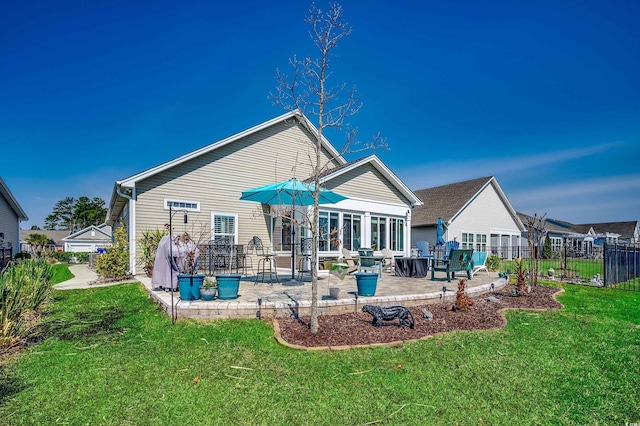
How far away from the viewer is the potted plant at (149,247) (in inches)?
468

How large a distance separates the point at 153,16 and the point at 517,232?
29.6m

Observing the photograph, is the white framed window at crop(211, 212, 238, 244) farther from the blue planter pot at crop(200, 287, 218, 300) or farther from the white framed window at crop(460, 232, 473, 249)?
the white framed window at crop(460, 232, 473, 249)

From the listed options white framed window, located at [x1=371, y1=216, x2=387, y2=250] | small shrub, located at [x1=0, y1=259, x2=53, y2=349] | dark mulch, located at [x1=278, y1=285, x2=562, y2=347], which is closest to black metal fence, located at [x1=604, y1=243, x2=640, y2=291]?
dark mulch, located at [x1=278, y1=285, x2=562, y2=347]

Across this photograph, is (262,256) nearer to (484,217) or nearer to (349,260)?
(349,260)

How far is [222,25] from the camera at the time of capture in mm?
13242

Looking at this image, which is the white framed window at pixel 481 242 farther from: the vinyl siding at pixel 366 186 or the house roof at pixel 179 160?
the house roof at pixel 179 160

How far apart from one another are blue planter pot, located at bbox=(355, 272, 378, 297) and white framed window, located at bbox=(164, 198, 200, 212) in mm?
8186

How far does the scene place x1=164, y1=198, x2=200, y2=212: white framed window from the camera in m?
12.8

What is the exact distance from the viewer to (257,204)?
14.7 metres

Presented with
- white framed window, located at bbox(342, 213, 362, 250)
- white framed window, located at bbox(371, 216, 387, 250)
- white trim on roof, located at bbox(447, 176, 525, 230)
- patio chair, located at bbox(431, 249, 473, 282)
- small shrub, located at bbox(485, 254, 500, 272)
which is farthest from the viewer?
white trim on roof, located at bbox(447, 176, 525, 230)

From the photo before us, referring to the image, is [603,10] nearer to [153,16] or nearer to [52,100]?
[153,16]

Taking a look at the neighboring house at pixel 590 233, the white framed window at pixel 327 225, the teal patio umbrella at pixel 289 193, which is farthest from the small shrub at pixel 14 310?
the neighboring house at pixel 590 233

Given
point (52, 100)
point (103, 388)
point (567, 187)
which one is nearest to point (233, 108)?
point (52, 100)

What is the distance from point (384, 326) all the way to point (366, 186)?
940 centimetres
